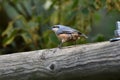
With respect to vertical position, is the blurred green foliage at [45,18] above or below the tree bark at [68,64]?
above

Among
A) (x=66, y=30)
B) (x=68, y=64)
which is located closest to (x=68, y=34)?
(x=66, y=30)

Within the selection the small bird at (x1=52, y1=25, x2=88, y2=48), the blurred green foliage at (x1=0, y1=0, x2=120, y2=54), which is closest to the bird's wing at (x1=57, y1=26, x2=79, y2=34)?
the small bird at (x1=52, y1=25, x2=88, y2=48)

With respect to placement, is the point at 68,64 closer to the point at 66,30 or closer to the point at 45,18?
the point at 66,30

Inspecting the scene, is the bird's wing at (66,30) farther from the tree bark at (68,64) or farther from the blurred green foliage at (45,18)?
the blurred green foliage at (45,18)

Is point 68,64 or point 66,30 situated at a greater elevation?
point 66,30

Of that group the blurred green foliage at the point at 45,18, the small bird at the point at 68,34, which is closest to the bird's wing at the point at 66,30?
the small bird at the point at 68,34

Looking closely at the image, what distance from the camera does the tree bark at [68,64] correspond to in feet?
4.92

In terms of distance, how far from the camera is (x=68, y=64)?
5.23 ft

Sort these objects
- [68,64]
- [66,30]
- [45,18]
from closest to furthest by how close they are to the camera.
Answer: [68,64]
[66,30]
[45,18]

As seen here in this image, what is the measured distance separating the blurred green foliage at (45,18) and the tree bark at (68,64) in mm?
963

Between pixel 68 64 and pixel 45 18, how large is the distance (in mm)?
1920

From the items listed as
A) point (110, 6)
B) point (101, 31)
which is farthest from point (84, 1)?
point (101, 31)

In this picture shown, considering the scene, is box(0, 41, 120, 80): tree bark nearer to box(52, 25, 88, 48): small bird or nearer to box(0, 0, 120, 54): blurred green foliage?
box(52, 25, 88, 48): small bird

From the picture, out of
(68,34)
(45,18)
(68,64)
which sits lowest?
(68,64)
